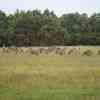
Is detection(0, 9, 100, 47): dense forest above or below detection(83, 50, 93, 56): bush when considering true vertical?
above

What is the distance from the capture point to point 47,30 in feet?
187

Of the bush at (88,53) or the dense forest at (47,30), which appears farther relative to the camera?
the dense forest at (47,30)

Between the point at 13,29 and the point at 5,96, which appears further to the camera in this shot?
the point at 13,29

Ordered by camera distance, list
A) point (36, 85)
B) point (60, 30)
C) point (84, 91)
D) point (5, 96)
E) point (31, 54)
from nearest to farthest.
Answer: point (5, 96) < point (84, 91) < point (36, 85) < point (31, 54) < point (60, 30)

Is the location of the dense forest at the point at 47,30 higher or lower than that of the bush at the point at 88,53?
higher

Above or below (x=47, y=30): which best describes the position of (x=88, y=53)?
below

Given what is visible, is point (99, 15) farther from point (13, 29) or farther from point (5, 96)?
point (5, 96)

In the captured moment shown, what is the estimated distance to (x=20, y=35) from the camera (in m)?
55.4

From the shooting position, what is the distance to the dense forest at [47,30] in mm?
54062

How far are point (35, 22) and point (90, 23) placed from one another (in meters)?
11.9

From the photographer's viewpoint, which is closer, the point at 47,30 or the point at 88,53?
the point at 88,53

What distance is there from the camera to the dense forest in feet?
177

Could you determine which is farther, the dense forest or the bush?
the dense forest

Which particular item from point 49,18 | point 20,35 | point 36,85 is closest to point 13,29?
point 20,35
